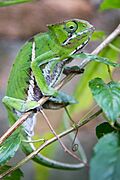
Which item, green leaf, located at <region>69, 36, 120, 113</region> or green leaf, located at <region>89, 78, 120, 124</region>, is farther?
green leaf, located at <region>69, 36, 120, 113</region>

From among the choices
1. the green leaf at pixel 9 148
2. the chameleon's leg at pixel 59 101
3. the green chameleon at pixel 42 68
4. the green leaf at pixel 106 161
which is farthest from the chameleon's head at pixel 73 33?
the green leaf at pixel 106 161

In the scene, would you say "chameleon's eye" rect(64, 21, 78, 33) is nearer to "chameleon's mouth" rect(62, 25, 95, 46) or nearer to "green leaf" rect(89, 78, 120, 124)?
"chameleon's mouth" rect(62, 25, 95, 46)

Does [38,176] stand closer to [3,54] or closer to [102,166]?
[102,166]

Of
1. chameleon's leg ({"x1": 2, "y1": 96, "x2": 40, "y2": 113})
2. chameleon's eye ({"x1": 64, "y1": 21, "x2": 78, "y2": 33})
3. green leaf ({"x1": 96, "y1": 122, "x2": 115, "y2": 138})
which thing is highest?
chameleon's eye ({"x1": 64, "y1": 21, "x2": 78, "y2": 33})

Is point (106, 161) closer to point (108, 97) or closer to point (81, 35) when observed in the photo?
point (108, 97)

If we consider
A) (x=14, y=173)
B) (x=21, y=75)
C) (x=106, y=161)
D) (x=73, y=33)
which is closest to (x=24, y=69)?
(x=21, y=75)

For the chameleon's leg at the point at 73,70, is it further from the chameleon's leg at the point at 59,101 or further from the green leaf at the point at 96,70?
the green leaf at the point at 96,70

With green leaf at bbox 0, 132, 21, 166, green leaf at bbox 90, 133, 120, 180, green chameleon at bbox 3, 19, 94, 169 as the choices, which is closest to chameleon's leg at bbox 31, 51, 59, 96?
green chameleon at bbox 3, 19, 94, 169
